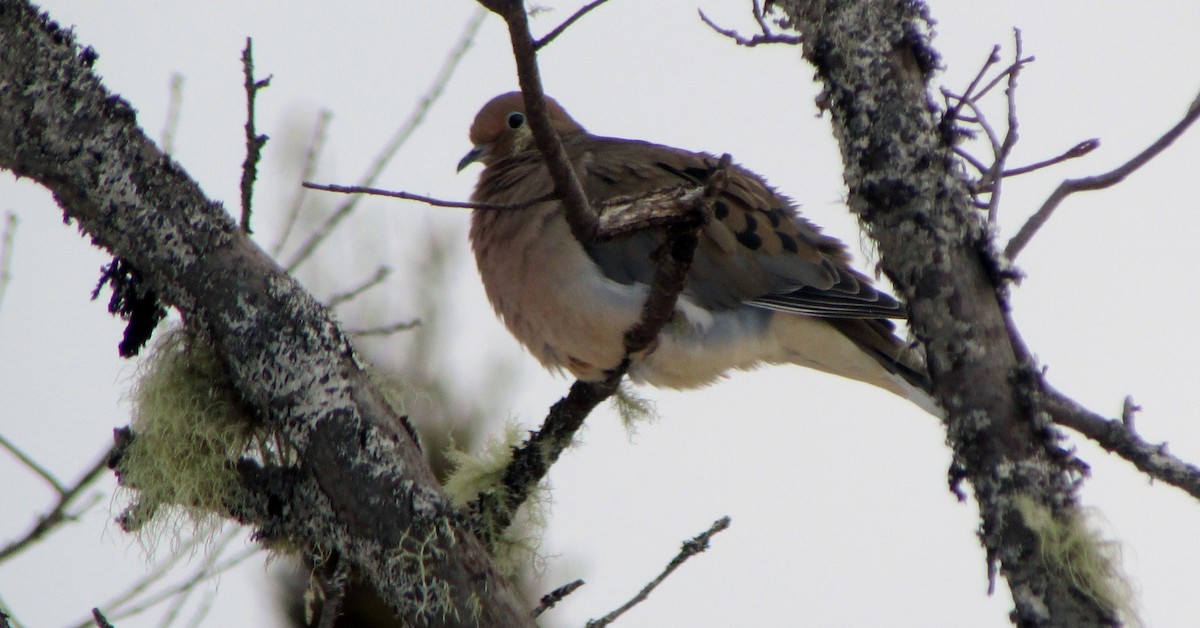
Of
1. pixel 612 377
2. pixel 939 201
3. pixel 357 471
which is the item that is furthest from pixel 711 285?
pixel 357 471

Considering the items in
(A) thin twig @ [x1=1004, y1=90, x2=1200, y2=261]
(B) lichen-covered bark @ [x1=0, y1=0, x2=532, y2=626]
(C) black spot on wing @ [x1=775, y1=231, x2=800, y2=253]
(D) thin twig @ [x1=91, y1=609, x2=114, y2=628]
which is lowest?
(D) thin twig @ [x1=91, y1=609, x2=114, y2=628]

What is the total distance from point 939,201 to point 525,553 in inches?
49.3

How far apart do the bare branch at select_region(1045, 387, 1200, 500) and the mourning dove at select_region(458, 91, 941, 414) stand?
3.64 ft

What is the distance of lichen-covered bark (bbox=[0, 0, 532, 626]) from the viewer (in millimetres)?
2045

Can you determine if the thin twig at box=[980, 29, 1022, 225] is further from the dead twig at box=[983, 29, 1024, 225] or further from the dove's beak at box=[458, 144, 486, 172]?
the dove's beak at box=[458, 144, 486, 172]

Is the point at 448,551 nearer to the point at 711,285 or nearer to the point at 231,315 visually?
the point at 231,315

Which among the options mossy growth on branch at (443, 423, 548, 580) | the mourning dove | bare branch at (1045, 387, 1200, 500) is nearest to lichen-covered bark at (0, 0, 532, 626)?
mossy growth on branch at (443, 423, 548, 580)

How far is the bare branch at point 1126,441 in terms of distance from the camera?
6.11 ft

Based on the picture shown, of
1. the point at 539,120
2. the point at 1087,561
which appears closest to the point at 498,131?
the point at 539,120

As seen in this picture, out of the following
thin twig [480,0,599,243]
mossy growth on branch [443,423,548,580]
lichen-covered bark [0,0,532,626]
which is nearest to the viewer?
thin twig [480,0,599,243]

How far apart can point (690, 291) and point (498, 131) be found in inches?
44.7

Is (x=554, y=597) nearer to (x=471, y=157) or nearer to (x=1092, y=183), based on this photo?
(x=1092, y=183)

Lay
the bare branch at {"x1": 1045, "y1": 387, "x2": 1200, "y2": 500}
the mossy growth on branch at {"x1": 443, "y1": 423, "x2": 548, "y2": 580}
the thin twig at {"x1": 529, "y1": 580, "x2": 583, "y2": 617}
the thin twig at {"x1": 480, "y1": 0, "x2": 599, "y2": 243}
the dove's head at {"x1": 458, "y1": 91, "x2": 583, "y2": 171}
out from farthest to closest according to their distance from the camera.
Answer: the dove's head at {"x1": 458, "y1": 91, "x2": 583, "y2": 171}, the mossy growth on branch at {"x1": 443, "y1": 423, "x2": 548, "y2": 580}, the thin twig at {"x1": 529, "y1": 580, "x2": 583, "y2": 617}, the bare branch at {"x1": 1045, "y1": 387, "x2": 1200, "y2": 500}, the thin twig at {"x1": 480, "y1": 0, "x2": 599, "y2": 243}

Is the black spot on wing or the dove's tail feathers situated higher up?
the black spot on wing
